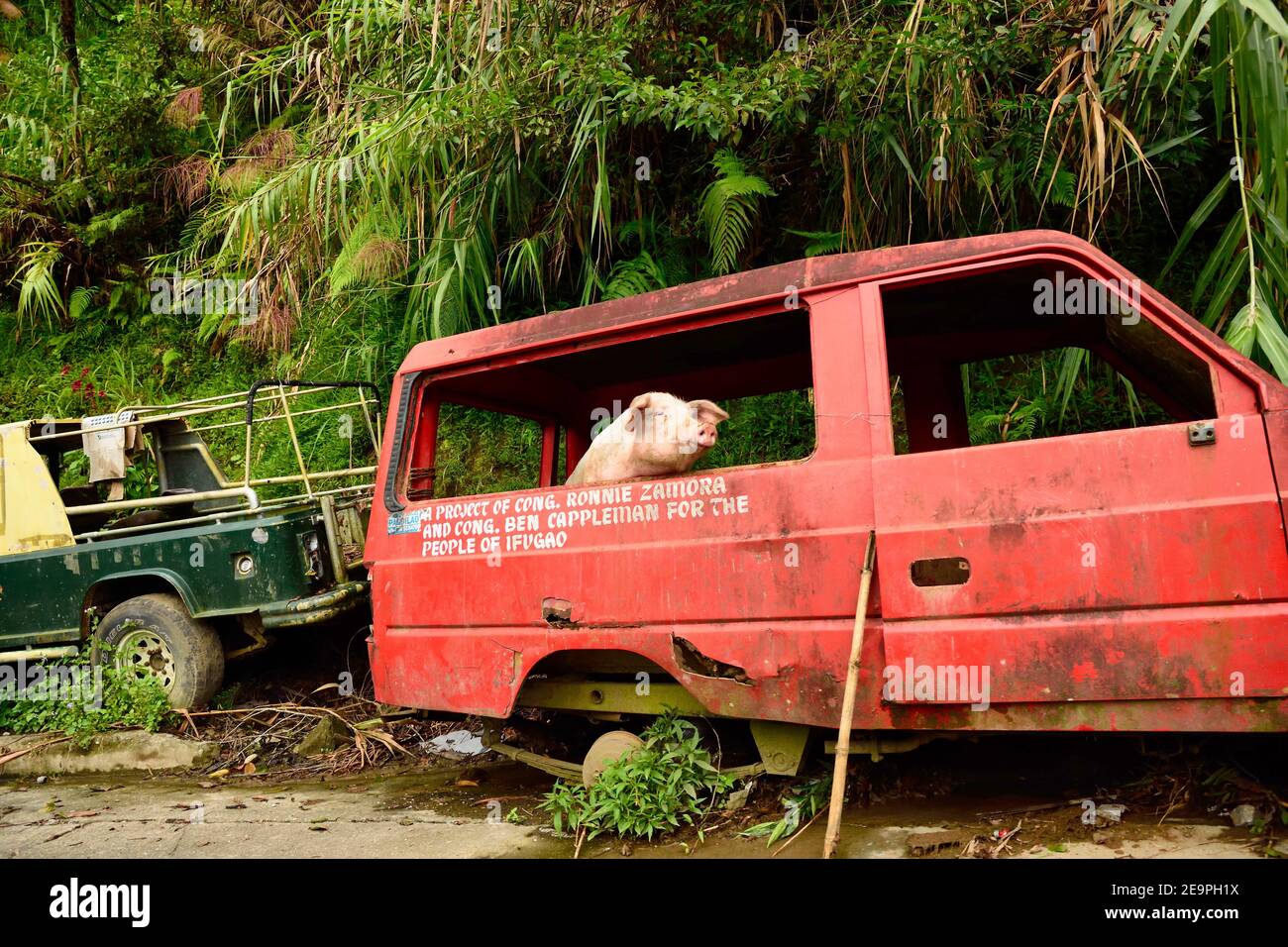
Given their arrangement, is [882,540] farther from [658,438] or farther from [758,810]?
[758,810]

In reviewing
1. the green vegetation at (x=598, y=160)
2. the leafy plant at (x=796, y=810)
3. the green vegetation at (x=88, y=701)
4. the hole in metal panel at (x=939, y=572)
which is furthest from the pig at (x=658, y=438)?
the green vegetation at (x=88, y=701)

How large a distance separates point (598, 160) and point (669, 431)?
2.98 metres

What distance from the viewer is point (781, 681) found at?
342 centimetres

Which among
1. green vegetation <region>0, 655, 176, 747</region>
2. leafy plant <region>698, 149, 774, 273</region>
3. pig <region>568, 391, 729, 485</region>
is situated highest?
leafy plant <region>698, 149, 774, 273</region>

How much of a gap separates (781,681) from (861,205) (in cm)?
388

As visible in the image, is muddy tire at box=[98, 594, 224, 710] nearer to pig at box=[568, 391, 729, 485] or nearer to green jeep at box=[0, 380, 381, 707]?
green jeep at box=[0, 380, 381, 707]

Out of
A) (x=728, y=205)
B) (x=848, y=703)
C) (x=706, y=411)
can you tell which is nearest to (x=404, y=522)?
(x=706, y=411)

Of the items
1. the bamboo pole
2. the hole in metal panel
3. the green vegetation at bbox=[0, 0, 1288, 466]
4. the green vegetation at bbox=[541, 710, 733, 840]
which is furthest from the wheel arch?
the hole in metal panel

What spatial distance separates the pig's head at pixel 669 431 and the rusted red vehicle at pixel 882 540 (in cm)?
16

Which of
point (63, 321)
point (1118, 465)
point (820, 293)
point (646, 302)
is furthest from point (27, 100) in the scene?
point (1118, 465)

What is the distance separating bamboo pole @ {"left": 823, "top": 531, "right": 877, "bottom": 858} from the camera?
2.96 metres

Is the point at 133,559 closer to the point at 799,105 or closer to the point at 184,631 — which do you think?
the point at 184,631

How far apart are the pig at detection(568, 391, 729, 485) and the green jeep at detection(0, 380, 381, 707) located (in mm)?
2413

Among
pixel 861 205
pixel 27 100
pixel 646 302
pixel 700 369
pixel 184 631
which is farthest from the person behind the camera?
pixel 27 100
